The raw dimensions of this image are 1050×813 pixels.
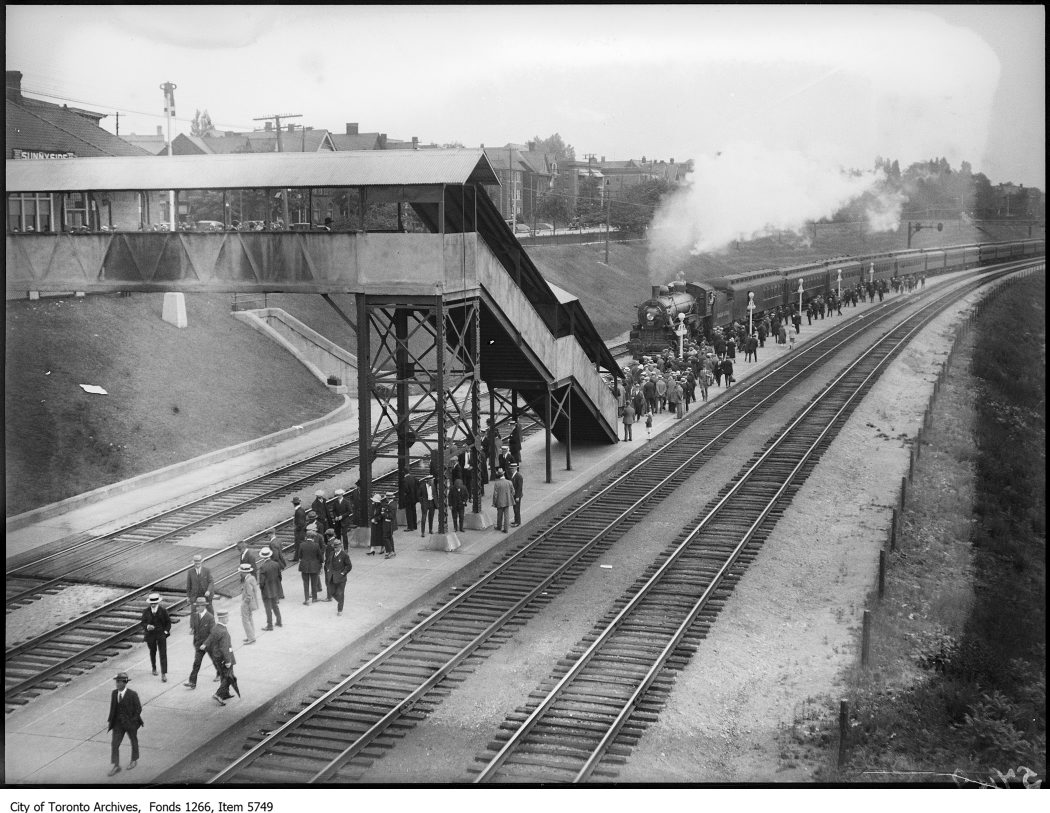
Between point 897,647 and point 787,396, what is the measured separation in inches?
970

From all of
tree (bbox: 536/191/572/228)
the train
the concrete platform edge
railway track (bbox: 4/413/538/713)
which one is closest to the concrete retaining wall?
the concrete platform edge

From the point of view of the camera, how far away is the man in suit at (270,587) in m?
18.4

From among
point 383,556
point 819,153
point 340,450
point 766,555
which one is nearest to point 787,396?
point 340,450

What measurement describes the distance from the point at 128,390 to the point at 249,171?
1334cm

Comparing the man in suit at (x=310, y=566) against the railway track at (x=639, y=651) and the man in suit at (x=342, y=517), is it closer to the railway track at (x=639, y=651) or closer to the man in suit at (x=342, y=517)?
the man in suit at (x=342, y=517)

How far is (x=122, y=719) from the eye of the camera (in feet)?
46.3

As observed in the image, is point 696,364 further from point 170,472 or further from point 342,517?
point 342,517

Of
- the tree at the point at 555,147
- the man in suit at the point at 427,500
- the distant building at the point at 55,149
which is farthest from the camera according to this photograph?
the tree at the point at 555,147

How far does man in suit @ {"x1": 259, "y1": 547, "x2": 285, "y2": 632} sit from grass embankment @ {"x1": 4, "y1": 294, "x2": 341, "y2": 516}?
26.8 ft

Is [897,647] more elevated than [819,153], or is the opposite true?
[819,153]

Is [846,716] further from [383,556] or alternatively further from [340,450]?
[340,450]

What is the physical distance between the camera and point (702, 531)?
83.1 ft

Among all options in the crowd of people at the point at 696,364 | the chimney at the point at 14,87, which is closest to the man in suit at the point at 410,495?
the chimney at the point at 14,87

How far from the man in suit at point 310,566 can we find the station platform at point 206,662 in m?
0.27
